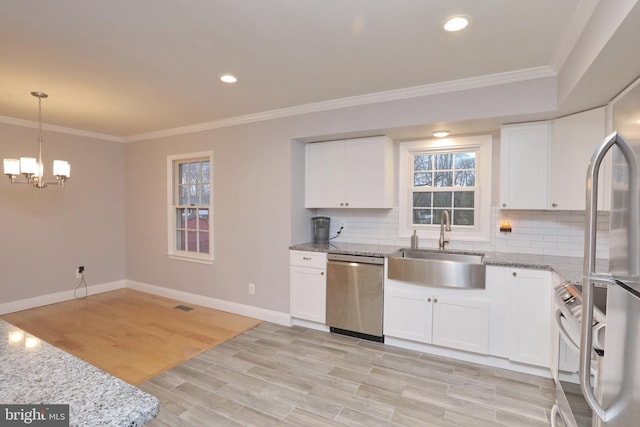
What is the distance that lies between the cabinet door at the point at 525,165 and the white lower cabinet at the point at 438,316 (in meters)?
0.93

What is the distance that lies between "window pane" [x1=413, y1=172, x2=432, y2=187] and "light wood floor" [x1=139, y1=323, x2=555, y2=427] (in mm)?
1792

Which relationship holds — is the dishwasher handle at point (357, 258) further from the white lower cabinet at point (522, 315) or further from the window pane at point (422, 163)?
the window pane at point (422, 163)

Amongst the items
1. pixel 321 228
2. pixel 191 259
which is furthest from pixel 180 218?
pixel 321 228

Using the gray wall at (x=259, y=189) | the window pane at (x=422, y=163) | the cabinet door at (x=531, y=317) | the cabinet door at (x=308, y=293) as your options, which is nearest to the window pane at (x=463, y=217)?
the window pane at (x=422, y=163)

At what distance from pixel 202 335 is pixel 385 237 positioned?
7.56ft

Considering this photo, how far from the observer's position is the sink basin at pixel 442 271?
2.75 meters

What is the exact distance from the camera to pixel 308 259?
3.54 metres

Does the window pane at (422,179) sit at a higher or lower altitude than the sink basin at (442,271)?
higher

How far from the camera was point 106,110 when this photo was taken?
3.64 meters

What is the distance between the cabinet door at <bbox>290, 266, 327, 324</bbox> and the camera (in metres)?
3.47

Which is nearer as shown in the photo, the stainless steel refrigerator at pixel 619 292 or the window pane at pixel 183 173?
the stainless steel refrigerator at pixel 619 292

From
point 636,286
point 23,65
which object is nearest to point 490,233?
point 636,286

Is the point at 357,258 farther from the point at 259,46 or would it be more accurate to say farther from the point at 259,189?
the point at 259,46

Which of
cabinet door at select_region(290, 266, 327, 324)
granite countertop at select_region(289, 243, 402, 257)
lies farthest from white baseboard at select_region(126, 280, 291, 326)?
granite countertop at select_region(289, 243, 402, 257)
